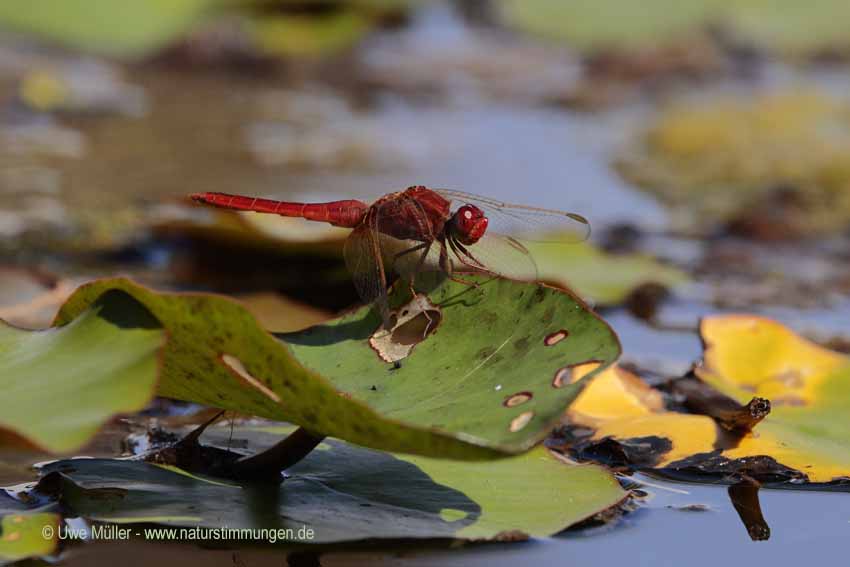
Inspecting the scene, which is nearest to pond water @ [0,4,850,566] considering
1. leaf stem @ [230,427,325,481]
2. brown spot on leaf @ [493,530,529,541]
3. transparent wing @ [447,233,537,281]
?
brown spot on leaf @ [493,530,529,541]

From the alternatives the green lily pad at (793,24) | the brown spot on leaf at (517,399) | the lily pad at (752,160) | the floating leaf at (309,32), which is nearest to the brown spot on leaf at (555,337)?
the brown spot on leaf at (517,399)

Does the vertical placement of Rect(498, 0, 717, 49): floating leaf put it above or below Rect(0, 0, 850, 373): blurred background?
above

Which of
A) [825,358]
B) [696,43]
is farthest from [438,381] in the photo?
[696,43]

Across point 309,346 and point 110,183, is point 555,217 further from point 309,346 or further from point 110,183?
point 110,183

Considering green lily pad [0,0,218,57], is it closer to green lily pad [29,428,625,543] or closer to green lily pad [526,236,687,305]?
green lily pad [526,236,687,305]

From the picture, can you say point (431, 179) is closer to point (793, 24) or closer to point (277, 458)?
point (277, 458)

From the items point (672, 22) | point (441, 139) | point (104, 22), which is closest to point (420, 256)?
point (441, 139)
